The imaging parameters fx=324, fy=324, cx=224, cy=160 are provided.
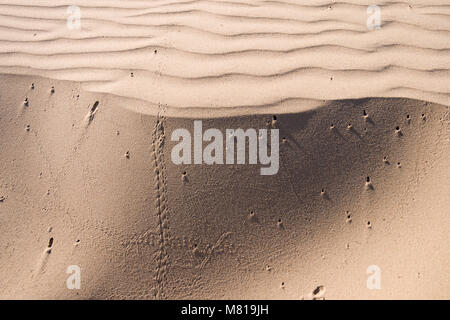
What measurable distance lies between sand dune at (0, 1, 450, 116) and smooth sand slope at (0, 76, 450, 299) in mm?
193

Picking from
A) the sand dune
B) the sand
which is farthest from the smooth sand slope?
the sand dune

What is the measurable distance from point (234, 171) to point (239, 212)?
29 cm

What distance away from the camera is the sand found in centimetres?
224

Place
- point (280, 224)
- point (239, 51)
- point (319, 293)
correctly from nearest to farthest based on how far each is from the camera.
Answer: point (319, 293) → point (280, 224) → point (239, 51)

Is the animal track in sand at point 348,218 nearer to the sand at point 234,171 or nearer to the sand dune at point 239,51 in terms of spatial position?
the sand at point 234,171

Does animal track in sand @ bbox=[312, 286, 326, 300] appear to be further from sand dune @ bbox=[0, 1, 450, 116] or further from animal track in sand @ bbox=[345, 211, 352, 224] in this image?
sand dune @ bbox=[0, 1, 450, 116]

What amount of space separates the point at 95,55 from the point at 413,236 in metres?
2.83

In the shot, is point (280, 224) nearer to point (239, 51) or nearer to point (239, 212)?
point (239, 212)

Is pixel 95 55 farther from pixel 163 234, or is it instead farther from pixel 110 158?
pixel 163 234

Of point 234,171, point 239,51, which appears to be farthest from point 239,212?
point 239,51

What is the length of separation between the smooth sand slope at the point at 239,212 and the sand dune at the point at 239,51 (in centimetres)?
19

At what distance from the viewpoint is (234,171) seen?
234cm

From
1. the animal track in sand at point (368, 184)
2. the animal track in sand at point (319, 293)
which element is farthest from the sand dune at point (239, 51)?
the animal track in sand at point (319, 293)

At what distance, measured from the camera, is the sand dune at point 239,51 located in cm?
248
